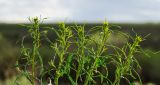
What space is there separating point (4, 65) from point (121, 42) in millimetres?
2765

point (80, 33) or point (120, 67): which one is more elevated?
point (80, 33)

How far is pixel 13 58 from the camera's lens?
1280 centimetres

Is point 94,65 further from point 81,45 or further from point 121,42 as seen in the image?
point 121,42

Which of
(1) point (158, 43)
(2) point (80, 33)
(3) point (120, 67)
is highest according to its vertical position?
(2) point (80, 33)

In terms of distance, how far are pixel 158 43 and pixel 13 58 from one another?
7.27 meters

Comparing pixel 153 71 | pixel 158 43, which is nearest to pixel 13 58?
pixel 153 71

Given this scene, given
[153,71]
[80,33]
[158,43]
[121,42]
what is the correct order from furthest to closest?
[158,43], [121,42], [153,71], [80,33]

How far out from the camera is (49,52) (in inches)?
497

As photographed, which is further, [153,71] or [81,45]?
[153,71]

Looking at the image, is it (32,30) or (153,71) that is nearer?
(32,30)

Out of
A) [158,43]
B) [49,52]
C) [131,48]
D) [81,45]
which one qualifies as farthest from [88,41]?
[158,43]

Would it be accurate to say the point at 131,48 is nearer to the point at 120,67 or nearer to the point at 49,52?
the point at 120,67

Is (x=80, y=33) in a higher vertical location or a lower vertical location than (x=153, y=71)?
higher

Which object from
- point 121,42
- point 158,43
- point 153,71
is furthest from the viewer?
point 158,43
